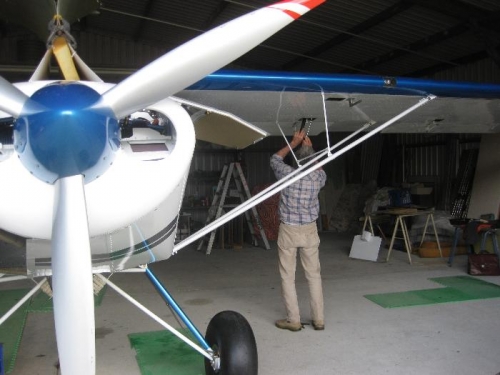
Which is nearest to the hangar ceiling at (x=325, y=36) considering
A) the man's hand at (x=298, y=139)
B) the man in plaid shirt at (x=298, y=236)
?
the man's hand at (x=298, y=139)

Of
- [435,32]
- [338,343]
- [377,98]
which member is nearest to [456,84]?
[377,98]

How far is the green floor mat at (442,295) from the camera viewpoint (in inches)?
198

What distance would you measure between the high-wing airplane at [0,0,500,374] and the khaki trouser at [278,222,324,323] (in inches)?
45.9

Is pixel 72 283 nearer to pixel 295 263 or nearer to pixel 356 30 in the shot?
pixel 295 263

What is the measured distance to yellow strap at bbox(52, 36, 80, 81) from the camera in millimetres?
2521

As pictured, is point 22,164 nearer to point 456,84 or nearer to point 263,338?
point 263,338

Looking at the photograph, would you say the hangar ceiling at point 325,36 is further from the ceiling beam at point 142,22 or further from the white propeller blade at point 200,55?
the white propeller blade at point 200,55

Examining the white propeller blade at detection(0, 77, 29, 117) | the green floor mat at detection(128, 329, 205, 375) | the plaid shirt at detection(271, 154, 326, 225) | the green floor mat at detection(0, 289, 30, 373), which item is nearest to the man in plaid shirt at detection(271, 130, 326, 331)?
the plaid shirt at detection(271, 154, 326, 225)

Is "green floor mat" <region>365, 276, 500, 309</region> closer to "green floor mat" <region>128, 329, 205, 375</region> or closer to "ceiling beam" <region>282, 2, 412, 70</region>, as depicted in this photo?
"green floor mat" <region>128, 329, 205, 375</region>

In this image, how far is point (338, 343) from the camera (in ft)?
12.7

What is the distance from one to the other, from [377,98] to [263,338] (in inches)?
80.0

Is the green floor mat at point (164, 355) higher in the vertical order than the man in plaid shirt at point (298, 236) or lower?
lower

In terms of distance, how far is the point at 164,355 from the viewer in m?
3.66

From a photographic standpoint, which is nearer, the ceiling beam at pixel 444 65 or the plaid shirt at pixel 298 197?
the plaid shirt at pixel 298 197
